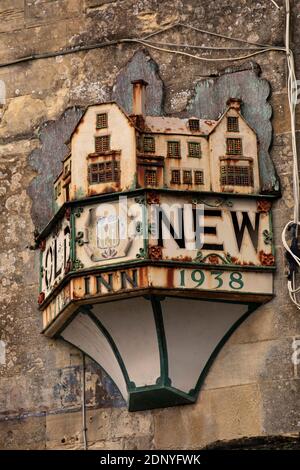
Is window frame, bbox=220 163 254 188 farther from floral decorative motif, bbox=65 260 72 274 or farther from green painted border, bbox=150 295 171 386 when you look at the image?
floral decorative motif, bbox=65 260 72 274

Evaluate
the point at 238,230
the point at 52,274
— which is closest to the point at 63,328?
the point at 52,274

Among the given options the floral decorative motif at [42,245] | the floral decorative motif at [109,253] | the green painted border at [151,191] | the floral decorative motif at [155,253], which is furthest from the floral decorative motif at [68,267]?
the floral decorative motif at [42,245]

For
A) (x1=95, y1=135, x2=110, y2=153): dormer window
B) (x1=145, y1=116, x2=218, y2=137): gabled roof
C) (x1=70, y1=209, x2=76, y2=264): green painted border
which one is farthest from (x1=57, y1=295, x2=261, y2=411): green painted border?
(x1=145, y1=116, x2=218, y2=137): gabled roof

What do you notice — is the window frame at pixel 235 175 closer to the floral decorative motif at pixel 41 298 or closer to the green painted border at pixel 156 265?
the green painted border at pixel 156 265

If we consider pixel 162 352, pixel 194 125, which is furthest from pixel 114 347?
pixel 194 125

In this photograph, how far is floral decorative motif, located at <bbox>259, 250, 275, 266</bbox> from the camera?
20641mm

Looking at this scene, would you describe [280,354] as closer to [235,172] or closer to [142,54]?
[235,172]

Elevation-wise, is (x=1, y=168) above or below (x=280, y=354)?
above

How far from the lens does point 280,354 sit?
20.5 m

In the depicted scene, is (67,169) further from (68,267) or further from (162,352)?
(162,352)

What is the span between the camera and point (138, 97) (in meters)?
21.0

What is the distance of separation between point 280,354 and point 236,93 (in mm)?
2476

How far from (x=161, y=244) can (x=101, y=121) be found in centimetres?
127
